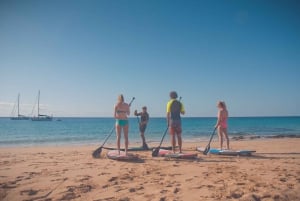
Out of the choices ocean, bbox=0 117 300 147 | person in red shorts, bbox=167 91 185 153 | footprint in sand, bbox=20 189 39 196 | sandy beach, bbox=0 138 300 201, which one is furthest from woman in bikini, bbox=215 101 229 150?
ocean, bbox=0 117 300 147

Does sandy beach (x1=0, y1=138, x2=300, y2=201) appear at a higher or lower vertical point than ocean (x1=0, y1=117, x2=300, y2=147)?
higher

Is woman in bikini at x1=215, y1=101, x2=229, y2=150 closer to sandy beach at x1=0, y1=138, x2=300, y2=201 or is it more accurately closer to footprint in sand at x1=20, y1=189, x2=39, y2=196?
sandy beach at x1=0, y1=138, x2=300, y2=201

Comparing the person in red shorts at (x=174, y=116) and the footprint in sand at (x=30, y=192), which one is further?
the person in red shorts at (x=174, y=116)

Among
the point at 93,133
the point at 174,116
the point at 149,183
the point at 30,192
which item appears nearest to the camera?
the point at 30,192

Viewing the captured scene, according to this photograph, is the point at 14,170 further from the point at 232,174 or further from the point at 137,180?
the point at 232,174

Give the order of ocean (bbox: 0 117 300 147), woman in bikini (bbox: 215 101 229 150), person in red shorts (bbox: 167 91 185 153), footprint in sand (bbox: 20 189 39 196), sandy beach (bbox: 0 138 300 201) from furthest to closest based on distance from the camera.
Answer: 1. ocean (bbox: 0 117 300 147)
2. woman in bikini (bbox: 215 101 229 150)
3. person in red shorts (bbox: 167 91 185 153)
4. footprint in sand (bbox: 20 189 39 196)
5. sandy beach (bbox: 0 138 300 201)

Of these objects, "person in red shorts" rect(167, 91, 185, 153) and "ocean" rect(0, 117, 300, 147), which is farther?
"ocean" rect(0, 117, 300, 147)

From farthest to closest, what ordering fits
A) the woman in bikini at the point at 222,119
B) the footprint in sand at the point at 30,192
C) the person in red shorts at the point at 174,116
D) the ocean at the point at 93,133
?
the ocean at the point at 93,133 < the woman in bikini at the point at 222,119 < the person in red shorts at the point at 174,116 < the footprint in sand at the point at 30,192

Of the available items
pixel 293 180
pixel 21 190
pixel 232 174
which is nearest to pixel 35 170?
pixel 21 190

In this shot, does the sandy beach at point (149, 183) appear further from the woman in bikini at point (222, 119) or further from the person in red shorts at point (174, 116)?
the woman in bikini at point (222, 119)

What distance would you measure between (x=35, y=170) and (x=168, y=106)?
173 inches

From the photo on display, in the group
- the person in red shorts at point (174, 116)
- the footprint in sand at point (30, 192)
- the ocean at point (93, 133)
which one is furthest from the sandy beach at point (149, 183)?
the ocean at point (93, 133)

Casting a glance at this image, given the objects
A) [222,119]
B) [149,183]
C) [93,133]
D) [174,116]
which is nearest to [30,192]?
[149,183]

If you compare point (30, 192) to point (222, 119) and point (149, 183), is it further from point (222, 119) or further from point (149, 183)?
point (222, 119)
